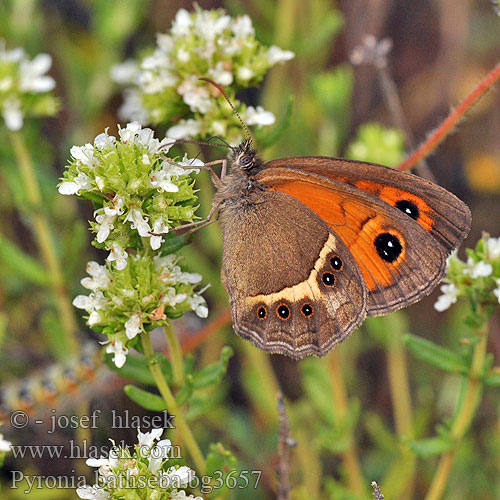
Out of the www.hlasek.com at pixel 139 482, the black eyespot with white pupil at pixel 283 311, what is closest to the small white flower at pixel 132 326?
the www.hlasek.com at pixel 139 482

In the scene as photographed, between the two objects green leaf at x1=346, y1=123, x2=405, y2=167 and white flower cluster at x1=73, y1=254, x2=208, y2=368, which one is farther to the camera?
green leaf at x1=346, y1=123, x2=405, y2=167

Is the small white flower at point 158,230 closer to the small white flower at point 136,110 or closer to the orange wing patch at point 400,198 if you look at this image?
the orange wing patch at point 400,198

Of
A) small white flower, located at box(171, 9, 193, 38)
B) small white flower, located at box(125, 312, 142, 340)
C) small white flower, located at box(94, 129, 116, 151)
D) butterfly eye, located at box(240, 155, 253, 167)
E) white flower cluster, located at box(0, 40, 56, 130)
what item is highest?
white flower cluster, located at box(0, 40, 56, 130)

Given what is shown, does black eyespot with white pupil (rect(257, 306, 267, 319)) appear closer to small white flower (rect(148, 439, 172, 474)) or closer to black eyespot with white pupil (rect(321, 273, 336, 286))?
black eyespot with white pupil (rect(321, 273, 336, 286))

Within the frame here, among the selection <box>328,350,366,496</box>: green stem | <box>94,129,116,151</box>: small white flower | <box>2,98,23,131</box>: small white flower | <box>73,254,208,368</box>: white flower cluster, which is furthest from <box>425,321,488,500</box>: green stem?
<box>2,98,23,131</box>: small white flower

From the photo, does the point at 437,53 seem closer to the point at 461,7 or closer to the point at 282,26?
the point at 461,7

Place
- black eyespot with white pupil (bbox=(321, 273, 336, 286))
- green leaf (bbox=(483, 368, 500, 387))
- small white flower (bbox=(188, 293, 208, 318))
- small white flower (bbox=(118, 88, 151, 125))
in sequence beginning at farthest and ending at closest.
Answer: small white flower (bbox=(118, 88, 151, 125)) < green leaf (bbox=(483, 368, 500, 387)) < black eyespot with white pupil (bbox=(321, 273, 336, 286)) < small white flower (bbox=(188, 293, 208, 318))

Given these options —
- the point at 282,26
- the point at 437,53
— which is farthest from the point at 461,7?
the point at 282,26

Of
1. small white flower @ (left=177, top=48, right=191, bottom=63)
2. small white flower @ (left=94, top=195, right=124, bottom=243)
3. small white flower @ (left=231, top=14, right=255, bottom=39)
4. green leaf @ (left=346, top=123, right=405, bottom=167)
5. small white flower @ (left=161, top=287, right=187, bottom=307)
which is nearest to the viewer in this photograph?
small white flower @ (left=94, top=195, right=124, bottom=243)

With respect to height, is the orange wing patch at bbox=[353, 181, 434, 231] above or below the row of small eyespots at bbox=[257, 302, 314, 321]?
above
